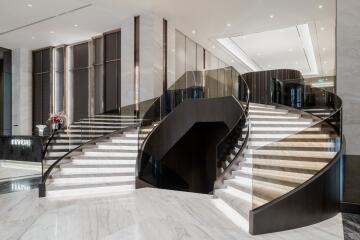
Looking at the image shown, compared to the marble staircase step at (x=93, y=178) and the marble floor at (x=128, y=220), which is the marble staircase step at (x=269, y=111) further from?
the marble staircase step at (x=93, y=178)

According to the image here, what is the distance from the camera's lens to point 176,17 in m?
12.4

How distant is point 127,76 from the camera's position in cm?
1262

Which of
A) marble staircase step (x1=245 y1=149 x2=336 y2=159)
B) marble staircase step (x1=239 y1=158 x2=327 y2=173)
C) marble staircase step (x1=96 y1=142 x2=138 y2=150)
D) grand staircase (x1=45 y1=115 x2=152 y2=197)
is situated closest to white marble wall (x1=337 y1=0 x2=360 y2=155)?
marble staircase step (x1=245 y1=149 x2=336 y2=159)

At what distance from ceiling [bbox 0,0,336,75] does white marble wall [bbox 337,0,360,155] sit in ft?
14.8

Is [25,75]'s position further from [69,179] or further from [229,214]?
[229,214]

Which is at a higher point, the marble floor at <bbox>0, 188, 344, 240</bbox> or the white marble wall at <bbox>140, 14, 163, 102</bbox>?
the white marble wall at <bbox>140, 14, 163, 102</bbox>

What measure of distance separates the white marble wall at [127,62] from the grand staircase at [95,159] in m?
2.29

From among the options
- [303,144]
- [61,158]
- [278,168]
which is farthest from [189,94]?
[278,168]

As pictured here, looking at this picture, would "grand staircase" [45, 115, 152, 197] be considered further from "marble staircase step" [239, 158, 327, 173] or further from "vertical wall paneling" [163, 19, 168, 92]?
"marble staircase step" [239, 158, 327, 173]

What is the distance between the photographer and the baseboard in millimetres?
5668

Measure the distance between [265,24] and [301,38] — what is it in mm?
3952

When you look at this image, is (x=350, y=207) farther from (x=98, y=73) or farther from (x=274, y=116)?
(x=98, y=73)

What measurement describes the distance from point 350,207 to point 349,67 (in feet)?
9.63

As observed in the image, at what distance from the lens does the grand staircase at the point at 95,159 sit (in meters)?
7.39
